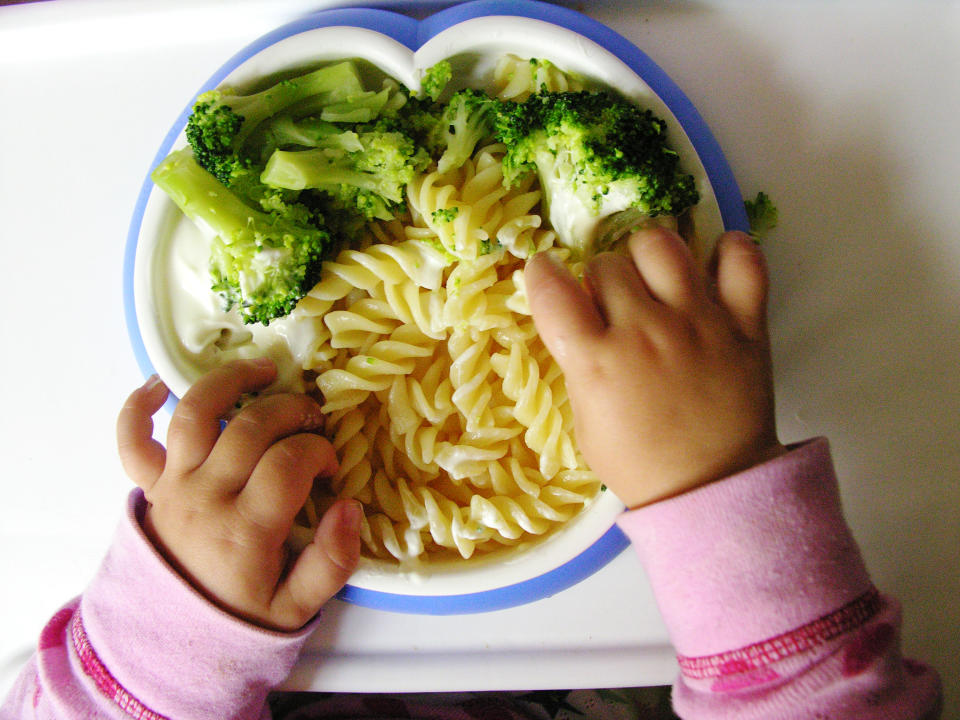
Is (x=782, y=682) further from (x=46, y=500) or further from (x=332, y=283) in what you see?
(x=46, y=500)

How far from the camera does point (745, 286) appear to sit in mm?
→ 759

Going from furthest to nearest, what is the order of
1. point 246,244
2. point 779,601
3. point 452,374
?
point 452,374 → point 246,244 → point 779,601

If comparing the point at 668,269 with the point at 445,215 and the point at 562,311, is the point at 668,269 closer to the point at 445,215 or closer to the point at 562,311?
the point at 562,311

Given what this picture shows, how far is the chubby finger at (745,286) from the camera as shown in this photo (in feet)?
2.49

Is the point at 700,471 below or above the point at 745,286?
below

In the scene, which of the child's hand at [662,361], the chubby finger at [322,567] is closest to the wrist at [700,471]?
the child's hand at [662,361]

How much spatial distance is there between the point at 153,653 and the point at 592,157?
2.69ft

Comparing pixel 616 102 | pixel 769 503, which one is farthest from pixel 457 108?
pixel 769 503

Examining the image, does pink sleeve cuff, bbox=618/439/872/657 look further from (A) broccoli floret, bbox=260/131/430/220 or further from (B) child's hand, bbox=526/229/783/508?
(A) broccoli floret, bbox=260/131/430/220

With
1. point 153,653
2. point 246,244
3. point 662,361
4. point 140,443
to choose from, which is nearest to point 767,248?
point 662,361

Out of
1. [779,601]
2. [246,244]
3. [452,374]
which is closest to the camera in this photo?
[779,601]

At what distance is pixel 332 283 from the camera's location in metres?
0.89

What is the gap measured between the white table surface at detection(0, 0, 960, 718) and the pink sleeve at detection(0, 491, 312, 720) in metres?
0.14

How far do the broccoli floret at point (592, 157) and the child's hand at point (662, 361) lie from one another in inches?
2.3
